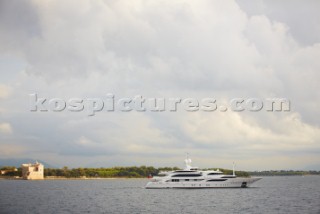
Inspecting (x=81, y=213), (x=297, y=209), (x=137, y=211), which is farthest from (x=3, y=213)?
(x=297, y=209)

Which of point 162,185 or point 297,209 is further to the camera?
point 162,185

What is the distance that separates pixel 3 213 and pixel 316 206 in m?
43.7

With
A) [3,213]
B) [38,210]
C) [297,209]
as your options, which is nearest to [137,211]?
[38,210]

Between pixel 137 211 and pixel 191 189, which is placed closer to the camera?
pixel 137 211

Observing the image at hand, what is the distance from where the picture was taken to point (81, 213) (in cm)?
5697

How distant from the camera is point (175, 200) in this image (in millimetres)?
73812

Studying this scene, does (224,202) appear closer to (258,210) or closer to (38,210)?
(258,210)

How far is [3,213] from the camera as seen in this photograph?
57500 mm

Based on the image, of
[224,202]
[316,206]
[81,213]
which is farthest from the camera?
[224,202]

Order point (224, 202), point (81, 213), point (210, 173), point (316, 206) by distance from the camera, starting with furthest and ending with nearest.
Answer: point (210, 173)
point (224, 202)
point (316, 206)
point (81, 213)

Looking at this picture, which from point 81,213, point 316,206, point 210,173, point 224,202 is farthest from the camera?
point 210,173

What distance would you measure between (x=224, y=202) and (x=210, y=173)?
27.8 meters

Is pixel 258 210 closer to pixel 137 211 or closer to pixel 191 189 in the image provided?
pixel 137 211

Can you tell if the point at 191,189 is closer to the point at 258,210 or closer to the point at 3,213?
the point at 258,210
